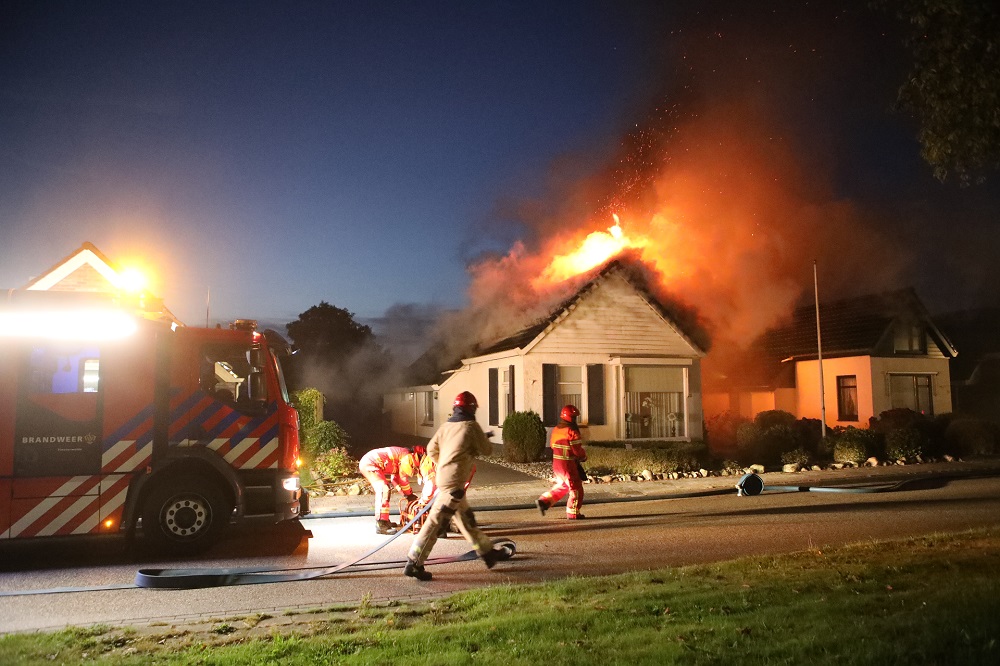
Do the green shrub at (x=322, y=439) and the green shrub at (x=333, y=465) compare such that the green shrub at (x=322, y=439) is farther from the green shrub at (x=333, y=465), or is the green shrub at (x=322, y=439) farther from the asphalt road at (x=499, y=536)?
the asphalt road at (x=499, y=536)

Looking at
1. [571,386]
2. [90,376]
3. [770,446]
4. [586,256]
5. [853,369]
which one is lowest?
[770,446]

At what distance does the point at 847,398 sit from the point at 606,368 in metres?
11.4

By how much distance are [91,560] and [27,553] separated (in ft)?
4.15

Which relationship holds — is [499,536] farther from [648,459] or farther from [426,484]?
[648,459]

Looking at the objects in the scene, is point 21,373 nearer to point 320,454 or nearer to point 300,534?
point 300,534

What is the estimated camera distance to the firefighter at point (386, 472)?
393 inches

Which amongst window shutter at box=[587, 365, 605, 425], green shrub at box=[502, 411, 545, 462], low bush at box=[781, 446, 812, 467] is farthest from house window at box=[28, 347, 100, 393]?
low bush at box=[781, 446, 812, 467]

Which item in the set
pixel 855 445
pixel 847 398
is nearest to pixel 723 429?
pixel 847 398

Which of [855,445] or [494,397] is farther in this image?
[494,397]

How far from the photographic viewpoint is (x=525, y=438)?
19797 millimetres

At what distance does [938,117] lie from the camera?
9.96m

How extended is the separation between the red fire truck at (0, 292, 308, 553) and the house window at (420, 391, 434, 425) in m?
19.1

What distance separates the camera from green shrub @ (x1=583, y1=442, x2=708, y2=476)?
1770cm

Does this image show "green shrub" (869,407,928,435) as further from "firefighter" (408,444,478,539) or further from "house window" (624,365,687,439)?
"firefighter" (408,444,478,539)
